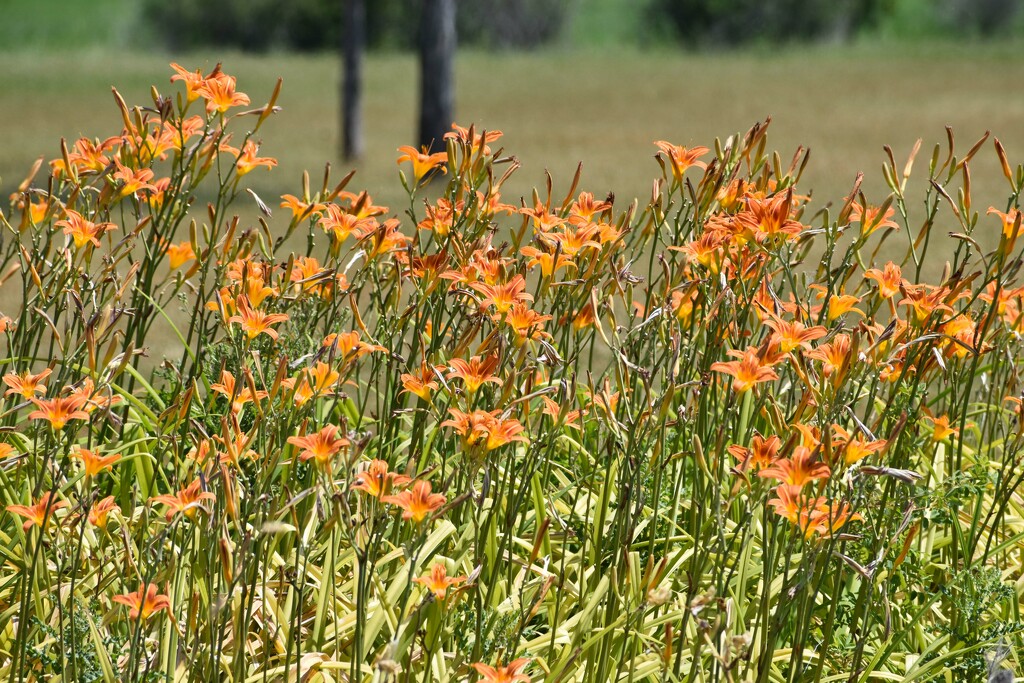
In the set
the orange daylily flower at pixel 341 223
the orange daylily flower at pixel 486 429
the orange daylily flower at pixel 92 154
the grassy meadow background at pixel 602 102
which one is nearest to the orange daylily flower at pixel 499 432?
the orange daylily flower at pixel 486 429

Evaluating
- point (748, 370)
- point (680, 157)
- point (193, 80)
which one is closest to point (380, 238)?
point (193, 80)

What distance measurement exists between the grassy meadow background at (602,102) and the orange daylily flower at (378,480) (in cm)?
701

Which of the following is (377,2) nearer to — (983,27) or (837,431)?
(983,27)

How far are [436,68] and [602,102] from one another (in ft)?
18.8

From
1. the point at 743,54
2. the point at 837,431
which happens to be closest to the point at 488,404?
the point at 837,431

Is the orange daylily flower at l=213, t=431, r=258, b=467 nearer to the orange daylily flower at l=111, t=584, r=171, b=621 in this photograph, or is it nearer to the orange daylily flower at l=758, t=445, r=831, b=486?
the orange daylily flower at l=111, t=584, r=171, b=621

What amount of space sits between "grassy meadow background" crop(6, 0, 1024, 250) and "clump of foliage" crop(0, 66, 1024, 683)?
608 centimetres

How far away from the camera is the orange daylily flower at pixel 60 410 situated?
170 cm

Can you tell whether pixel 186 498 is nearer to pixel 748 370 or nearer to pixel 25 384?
pixel 25 384

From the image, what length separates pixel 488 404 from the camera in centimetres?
212

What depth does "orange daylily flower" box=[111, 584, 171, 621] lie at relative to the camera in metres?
1.52

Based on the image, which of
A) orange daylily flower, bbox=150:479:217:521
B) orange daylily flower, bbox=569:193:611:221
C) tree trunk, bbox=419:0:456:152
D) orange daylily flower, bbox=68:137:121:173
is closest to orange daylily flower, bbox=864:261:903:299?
orange daylily flower, bbox=569:193:611:221

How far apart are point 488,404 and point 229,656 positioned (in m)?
0.64

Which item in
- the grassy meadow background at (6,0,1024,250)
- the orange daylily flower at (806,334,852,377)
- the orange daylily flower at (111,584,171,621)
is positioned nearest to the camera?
the orange daylily flower at (111,584,171,621)
